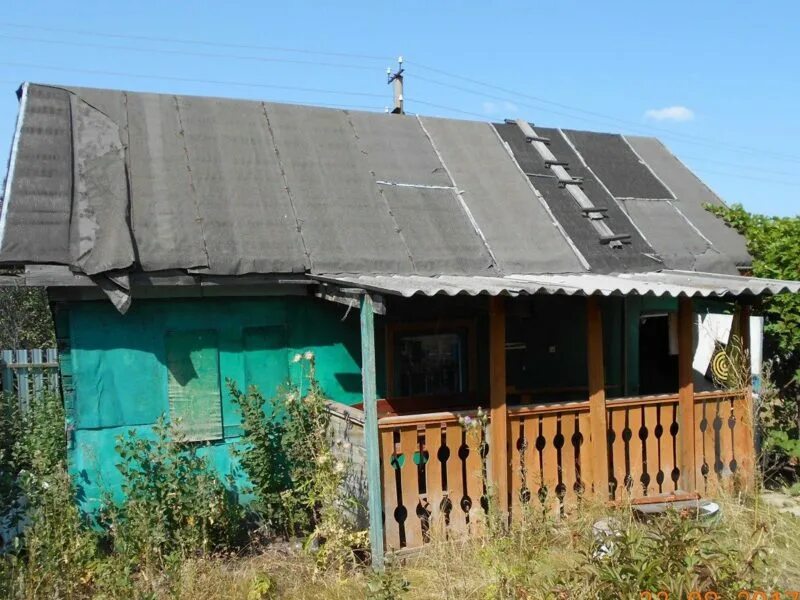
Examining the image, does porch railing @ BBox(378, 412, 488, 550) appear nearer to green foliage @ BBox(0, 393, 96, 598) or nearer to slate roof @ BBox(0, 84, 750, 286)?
slate roof @ BBox(0, 84, 750, 286)

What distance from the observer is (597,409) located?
23.2 ft

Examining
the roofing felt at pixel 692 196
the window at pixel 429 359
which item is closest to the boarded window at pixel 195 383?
the window at pixel 429 359

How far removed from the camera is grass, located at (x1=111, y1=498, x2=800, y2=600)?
4.23 meters

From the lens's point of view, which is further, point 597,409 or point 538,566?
point 597,409

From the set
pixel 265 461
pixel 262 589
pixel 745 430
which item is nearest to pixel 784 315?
pixel 745 430

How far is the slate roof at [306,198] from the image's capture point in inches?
276

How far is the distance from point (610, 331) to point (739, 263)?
6.87ft

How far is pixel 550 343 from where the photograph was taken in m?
9.64

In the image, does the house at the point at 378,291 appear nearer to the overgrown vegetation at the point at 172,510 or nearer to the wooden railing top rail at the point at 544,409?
the wooden railing top rail at the point at 544,409

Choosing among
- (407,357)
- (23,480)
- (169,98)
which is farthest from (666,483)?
(169,98)

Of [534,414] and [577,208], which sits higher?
[577,208]

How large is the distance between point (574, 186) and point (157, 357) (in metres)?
6.21

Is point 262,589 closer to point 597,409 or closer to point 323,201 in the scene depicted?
point 597,409

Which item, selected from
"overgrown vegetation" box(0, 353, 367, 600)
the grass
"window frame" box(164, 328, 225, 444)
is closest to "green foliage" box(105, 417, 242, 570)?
"overgrown vegetation" box(0, 353, 367, 600)
